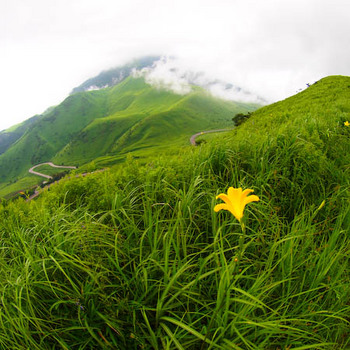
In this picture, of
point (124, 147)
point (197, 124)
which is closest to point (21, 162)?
point (124, 147)

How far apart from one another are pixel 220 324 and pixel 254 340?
27 cm

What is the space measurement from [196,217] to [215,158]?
1362 mm

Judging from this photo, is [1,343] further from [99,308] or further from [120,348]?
[120,348]

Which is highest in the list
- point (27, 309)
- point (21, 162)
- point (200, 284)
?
point (21, 162)

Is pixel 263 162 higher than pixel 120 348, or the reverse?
pixel 263 162

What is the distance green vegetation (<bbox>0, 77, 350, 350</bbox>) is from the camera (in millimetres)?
1260

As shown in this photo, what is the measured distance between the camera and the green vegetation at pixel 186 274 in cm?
126

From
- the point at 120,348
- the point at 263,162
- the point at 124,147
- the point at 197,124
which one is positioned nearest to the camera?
the point at 120,348

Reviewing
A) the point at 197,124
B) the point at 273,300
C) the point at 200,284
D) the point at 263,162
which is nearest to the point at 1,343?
the point at 200,284

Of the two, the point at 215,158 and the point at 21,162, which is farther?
the point at 21,162

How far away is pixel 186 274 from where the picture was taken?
4.79ft

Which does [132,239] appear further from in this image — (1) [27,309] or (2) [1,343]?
(2) [1,343]

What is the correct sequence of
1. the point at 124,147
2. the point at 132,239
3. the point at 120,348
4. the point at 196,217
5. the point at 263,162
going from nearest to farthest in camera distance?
the point at 120,348, the point at 132,239, the point at 196,217, the point at 263,162, the point at 124,147

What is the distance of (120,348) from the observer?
1312 mm
